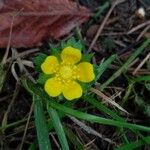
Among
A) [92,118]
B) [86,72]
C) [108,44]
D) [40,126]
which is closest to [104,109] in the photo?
[92,118]

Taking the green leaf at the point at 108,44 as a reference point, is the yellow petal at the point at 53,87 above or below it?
above

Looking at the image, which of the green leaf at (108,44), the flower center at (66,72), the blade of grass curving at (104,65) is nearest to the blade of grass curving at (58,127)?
the flower center at (66,72)

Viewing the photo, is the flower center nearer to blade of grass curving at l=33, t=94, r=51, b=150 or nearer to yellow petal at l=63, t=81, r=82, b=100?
yellow petal at l=63, t=81, r=82, b=100

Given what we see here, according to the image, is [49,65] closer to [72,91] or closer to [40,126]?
[72,91]

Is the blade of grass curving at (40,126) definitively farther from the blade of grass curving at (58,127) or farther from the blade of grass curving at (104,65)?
the blade of grass curving at (104,65)

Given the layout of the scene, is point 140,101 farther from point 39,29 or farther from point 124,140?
point 39,29
